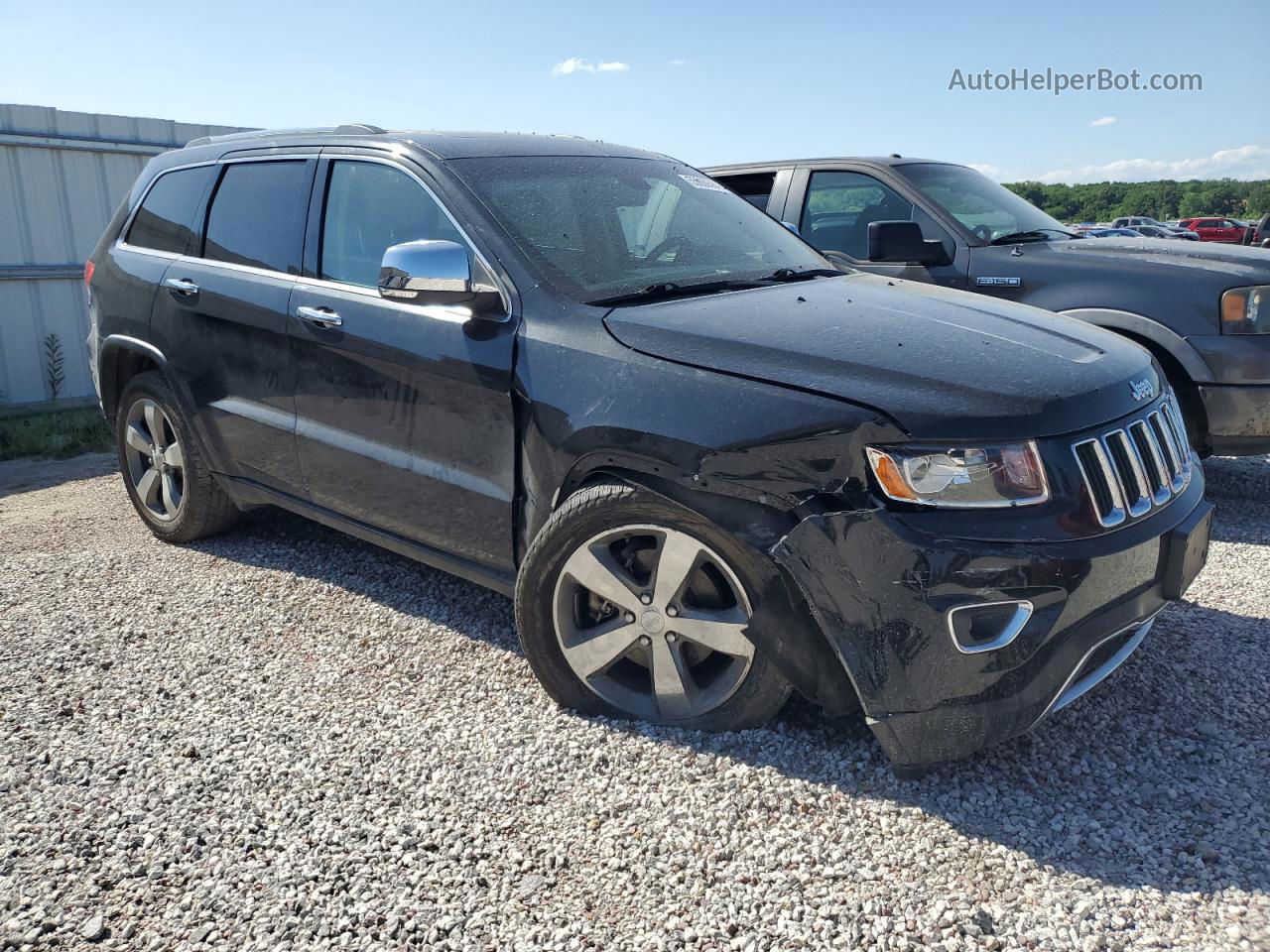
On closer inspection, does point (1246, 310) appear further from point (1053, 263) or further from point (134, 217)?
point (134, 217)

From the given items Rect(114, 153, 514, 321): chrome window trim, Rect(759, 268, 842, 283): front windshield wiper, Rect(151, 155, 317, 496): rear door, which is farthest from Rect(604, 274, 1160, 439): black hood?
Rect(151, 155, 317, 496): rear door

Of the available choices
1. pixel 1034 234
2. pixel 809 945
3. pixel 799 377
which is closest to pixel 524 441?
pixel 799 377

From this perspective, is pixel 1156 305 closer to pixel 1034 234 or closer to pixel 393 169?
pixel 1034 234

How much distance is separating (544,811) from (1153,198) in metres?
103

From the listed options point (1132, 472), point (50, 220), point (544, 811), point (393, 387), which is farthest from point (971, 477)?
point (50, 220)

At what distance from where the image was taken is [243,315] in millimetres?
4145

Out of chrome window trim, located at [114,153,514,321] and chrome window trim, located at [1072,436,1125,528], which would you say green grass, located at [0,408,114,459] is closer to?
chrome window trim, located at [114,153,514,321]

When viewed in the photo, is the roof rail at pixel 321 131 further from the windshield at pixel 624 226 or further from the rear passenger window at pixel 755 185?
the rear passenger window at pixel 755 185

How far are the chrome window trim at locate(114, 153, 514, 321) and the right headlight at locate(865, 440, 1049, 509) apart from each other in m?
1.40

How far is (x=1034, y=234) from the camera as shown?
5969 millimetres

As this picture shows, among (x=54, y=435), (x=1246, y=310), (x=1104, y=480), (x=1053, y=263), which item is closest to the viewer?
(x=1104, y=480)

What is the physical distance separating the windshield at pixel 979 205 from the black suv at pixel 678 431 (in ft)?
7.11

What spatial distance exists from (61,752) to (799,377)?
2.43m

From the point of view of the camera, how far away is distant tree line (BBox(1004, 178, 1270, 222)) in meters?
83.9
